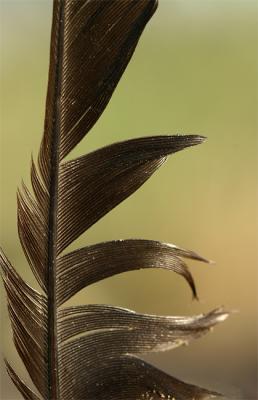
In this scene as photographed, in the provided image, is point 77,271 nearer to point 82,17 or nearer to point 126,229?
point 126,229

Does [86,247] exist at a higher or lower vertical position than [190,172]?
lower

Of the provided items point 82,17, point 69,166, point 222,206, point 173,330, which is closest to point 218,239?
point 222,206

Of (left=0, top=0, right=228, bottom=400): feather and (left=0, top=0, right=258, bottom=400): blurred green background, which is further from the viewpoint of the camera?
(left=0, top=0, right=258, bottom=400): blurred green background

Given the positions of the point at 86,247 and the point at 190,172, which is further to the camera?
the point at 190,172

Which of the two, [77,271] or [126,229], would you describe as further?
[126,229]
